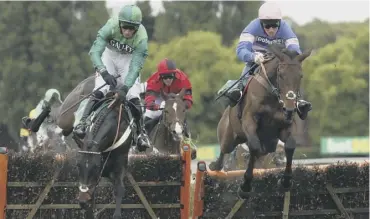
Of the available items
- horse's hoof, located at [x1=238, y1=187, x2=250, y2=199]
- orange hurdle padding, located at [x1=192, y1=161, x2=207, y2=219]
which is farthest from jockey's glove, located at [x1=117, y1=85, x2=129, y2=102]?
horse's hoof, located at [x1=238, y1=187, x2=250, y2=199]

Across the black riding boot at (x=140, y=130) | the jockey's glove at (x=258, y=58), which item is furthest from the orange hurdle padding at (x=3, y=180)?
the jockey's glove at (x=258, y=58)

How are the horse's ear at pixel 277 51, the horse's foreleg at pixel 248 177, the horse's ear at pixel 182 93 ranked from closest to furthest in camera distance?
the horse's ear at pixel 277 51
the horse's foreleg at pixel 248 177
the horse's ear at pixel 182 93

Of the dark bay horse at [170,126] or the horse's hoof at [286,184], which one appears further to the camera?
the dark bay horse at [170,126]

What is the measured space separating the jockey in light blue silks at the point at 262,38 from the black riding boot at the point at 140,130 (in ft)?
3.92

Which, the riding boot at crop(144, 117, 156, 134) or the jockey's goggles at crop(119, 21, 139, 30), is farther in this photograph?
the riding boot at crop(144, 117, 156, 134)

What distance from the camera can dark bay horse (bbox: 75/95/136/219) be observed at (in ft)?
30.3

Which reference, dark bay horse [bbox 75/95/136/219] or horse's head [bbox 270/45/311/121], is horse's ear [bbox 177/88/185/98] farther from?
horse's head [bbox 270/45/311/121]

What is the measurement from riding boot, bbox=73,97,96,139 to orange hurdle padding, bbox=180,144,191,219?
128cm

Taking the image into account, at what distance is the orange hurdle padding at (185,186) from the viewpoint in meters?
10.0

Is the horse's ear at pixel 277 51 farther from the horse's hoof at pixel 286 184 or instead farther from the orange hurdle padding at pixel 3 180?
the orange hurdle padding at pixel 3 180

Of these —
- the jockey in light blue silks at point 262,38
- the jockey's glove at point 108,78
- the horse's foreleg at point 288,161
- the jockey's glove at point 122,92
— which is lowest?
the horse's foreleg at point 288,161

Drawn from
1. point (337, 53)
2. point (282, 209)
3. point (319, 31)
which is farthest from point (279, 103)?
point (319, 31)

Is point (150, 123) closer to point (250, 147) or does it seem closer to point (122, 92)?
point (122, 92)

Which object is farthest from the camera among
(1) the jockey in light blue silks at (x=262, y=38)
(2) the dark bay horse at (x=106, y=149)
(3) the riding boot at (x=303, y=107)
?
(1) the jockey in light blue silks at (x=262, y=38)
